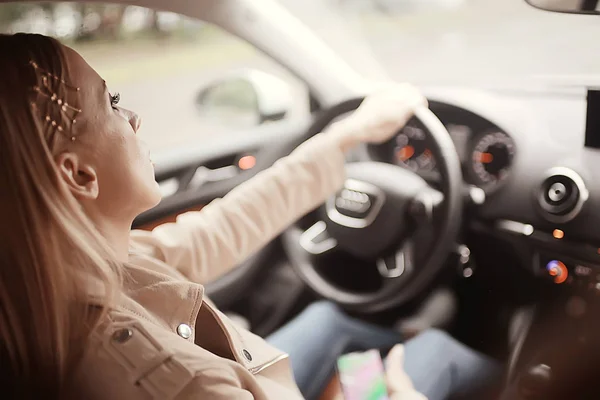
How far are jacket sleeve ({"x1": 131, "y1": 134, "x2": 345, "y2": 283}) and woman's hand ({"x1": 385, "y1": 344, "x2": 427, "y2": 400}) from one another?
0.28 metres

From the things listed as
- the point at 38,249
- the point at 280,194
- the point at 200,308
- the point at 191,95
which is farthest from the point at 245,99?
the point at 38,249

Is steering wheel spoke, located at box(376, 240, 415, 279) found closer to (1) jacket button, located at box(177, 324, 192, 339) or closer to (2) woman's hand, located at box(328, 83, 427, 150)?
(2) woman's hand, located at box(328, 83, 427, 150)

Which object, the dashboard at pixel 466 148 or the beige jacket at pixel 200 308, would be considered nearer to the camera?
the beige jacket at pixel 200 308

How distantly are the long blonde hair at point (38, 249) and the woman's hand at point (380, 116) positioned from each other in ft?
1.55

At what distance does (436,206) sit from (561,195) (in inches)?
7.6

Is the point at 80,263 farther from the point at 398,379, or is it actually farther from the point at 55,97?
the point at 398,379

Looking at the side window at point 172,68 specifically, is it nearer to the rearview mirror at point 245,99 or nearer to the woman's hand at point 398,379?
the rearview mirror at point 245,99

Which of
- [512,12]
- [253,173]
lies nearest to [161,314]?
[253,173]

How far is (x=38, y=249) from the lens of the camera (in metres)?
0.72

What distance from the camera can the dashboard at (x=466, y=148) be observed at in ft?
3.31

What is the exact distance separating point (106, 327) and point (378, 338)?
488 millimetres

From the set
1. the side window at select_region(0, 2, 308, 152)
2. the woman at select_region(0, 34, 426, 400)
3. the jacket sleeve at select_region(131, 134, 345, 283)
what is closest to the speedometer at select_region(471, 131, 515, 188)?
the jacket sleeve at select_region(131, 134, 345, 283)

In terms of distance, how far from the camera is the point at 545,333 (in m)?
0.99

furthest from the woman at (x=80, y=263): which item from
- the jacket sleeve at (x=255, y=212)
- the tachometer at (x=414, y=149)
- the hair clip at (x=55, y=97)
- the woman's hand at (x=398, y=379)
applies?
the tachometer at (x=414, y=149)
